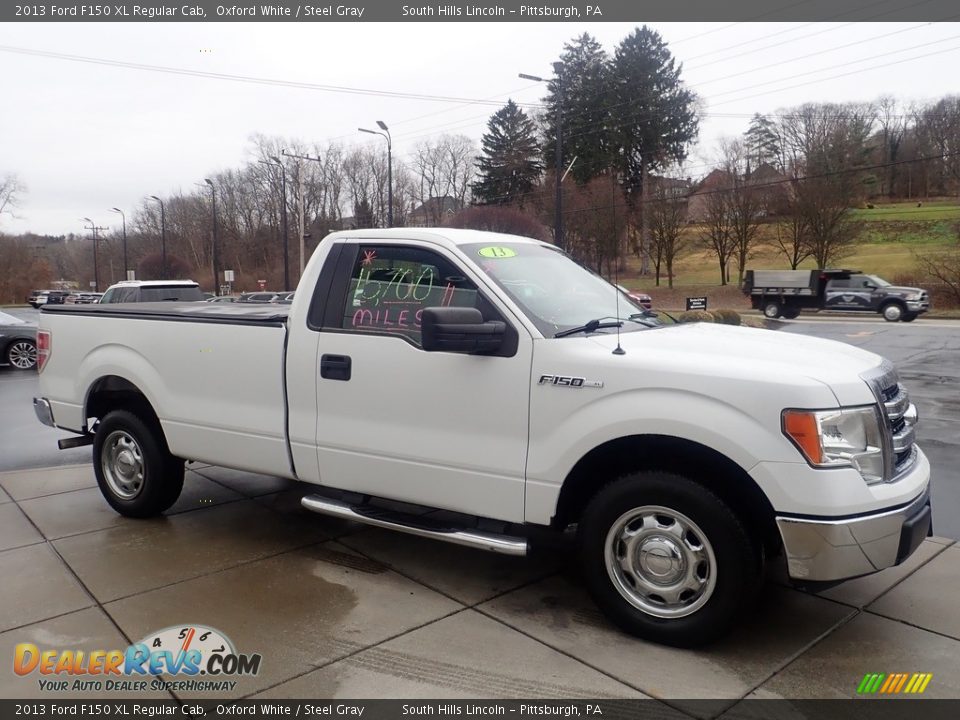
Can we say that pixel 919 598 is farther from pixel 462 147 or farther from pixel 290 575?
pixel 462 147

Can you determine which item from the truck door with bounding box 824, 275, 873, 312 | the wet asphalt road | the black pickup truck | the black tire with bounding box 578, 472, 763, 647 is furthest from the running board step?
the truck door with bounding box 824, 275, 873, 312

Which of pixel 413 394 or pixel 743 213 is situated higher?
pixel 743 213

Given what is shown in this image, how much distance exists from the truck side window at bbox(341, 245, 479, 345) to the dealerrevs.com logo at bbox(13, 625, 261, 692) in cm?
183

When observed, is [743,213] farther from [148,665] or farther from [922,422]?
Result: [148,665]

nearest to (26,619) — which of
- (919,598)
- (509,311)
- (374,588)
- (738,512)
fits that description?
(374,588)

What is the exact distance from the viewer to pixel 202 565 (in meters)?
4.60

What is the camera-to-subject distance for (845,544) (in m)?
3.08

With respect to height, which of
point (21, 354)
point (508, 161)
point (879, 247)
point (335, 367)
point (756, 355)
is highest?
point (508, 161)

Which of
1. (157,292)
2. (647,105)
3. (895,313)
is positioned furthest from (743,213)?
(157,292)

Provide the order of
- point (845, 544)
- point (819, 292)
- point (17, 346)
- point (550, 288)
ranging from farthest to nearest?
point (819, 292) < point (17, 346) < point (550, 288) < point (845, 544)

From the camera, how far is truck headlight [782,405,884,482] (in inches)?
122

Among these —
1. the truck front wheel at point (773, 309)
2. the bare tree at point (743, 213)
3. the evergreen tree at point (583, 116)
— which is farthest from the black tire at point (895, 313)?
the bare tree at point (743, 213)

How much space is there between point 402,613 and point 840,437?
2.33 m

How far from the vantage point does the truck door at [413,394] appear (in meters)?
3.79
